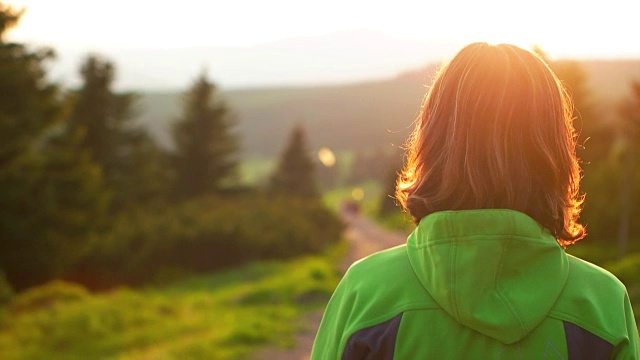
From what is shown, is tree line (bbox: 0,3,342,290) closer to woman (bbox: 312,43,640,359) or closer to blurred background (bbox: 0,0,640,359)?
blurred background (bbox: 0,0,640,359)

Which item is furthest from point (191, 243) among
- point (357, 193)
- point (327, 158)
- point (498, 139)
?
point (357, 193)

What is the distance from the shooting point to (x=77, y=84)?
36.3m

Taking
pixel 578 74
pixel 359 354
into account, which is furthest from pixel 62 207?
pixel 359 354

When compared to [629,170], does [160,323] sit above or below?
below

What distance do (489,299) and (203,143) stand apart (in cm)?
3953

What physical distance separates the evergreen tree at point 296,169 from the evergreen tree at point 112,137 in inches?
288

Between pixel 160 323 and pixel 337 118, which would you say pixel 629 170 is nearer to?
pixel 160 323

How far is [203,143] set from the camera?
40719mm

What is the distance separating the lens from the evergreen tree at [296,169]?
42.1 metres

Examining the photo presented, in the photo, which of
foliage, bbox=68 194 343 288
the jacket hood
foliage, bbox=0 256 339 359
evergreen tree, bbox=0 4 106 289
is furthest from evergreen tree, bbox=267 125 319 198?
the jacket hood

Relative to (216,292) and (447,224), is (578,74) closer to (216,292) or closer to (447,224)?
(216,292)

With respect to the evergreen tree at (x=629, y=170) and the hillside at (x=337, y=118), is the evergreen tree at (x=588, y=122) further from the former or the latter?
the hillside at (x=337, y=118)

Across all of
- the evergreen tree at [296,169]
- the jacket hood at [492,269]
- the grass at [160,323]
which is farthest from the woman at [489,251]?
the evergreen tree at [296,169]

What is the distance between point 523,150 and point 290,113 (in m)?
190
